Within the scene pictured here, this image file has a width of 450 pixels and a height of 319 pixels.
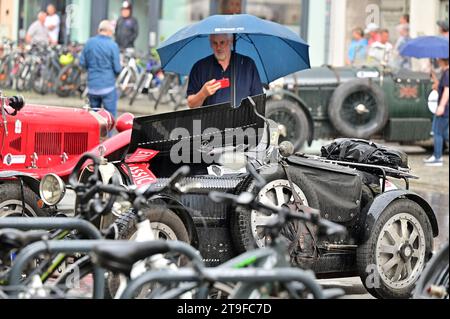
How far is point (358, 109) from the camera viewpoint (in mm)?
17656

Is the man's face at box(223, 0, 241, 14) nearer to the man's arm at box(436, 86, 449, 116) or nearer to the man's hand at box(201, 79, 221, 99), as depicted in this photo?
the man's hand at box(201, 79, 221, 99)

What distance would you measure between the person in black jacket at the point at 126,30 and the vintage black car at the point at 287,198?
1855cm

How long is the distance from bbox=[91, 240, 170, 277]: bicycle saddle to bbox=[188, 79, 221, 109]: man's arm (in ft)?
13.3

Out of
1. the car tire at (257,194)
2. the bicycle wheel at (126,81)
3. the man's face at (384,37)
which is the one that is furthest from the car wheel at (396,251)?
the bicycle wheel at (126,81)

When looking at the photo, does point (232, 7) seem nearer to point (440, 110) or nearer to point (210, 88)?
point (210, 88)

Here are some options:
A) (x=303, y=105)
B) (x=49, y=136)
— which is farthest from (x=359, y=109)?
(x=49, y=136)

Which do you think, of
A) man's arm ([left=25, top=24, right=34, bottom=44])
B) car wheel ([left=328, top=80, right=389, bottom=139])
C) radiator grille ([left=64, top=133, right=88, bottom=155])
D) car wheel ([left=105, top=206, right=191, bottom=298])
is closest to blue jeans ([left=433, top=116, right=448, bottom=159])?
car wheel ([left=328, top=80, right=389, bottom=139])

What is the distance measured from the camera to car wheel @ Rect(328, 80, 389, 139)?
17.6 meters

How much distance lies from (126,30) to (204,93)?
1797 cm

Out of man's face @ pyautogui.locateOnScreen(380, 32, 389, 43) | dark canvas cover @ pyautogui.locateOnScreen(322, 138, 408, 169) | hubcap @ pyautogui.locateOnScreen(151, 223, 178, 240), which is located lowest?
hubcap @ pyautogui.locateOnScreen(151, 223, 178, 240)

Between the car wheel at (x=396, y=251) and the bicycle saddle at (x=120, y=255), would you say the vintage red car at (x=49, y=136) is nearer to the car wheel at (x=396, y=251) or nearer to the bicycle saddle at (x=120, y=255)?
the car wheel at (x=396, y=251)

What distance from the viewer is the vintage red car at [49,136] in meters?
9.94
